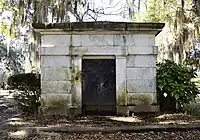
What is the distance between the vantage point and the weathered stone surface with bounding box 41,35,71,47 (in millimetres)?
9266

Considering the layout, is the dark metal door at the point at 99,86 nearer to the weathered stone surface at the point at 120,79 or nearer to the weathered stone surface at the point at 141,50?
the weathered stone surface at the point at 120,79

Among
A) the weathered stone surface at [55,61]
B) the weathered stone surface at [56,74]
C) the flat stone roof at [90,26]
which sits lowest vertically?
the weathered stone surface at [56,74]

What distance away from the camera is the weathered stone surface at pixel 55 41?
30.4 ft

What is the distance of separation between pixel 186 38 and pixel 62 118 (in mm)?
9341

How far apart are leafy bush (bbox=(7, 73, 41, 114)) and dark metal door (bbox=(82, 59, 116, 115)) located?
4.98 ft

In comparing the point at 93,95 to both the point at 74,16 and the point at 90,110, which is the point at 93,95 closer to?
the point at 90,110

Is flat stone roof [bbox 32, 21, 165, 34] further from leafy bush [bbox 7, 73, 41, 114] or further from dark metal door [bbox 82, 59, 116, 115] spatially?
leafy bush [bbox 7, 73, 41, 114]

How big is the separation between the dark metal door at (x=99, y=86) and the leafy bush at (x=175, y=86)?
146 cm

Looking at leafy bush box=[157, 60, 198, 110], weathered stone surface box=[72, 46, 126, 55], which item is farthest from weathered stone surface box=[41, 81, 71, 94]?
leafy bush box=[157, 60, 198, 110]

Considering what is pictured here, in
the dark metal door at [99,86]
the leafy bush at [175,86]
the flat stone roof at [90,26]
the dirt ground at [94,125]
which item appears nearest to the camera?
the dirt ground at [94,125]

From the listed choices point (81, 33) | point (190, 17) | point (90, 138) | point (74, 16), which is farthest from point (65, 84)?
point (190, 17)

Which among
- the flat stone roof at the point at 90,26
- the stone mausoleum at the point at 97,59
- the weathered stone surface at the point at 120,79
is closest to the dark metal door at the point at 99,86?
the stone mausoleum at the point at 97,59

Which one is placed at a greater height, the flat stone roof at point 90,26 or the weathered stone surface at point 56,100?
the flat stone roof at point 90,26

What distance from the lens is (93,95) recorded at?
9562 millimetres
